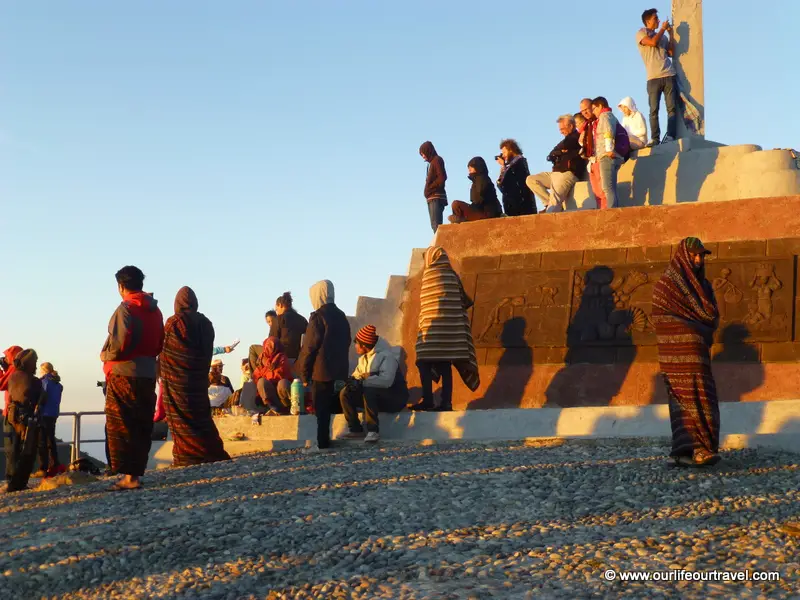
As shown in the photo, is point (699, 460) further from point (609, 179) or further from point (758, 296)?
point (609, 179)

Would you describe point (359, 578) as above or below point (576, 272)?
below

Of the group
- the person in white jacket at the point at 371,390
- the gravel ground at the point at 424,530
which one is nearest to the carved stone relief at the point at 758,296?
the gravel ground at the point at 424,530

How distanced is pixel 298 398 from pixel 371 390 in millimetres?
1040

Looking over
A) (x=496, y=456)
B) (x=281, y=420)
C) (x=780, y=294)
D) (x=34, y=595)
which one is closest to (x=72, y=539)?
(x=34, y=595)

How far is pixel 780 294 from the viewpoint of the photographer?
403 inches

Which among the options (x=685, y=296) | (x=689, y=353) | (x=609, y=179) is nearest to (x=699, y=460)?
(x=689, y=353)

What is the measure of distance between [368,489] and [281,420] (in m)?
3.77

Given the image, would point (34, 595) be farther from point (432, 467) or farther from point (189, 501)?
point (432, 467)

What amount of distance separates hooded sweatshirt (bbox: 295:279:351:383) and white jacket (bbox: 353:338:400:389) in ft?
1.47

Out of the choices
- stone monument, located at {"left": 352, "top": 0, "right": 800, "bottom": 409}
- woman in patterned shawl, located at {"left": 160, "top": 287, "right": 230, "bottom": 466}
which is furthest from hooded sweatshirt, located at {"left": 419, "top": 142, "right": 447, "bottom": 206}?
woman in patterned shawl, located at {"left": 160, "top": 287, "right": 230, "bottom": 466}

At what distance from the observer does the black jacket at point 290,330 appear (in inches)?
509

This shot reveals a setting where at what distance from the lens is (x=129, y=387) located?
25.6ft

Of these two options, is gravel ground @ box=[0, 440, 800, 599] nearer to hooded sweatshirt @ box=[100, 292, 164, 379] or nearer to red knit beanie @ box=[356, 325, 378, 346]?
hooded sweatshirt @ box=[100, 292, 164, 379]

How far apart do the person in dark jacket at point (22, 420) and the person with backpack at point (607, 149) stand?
6.69 meters
